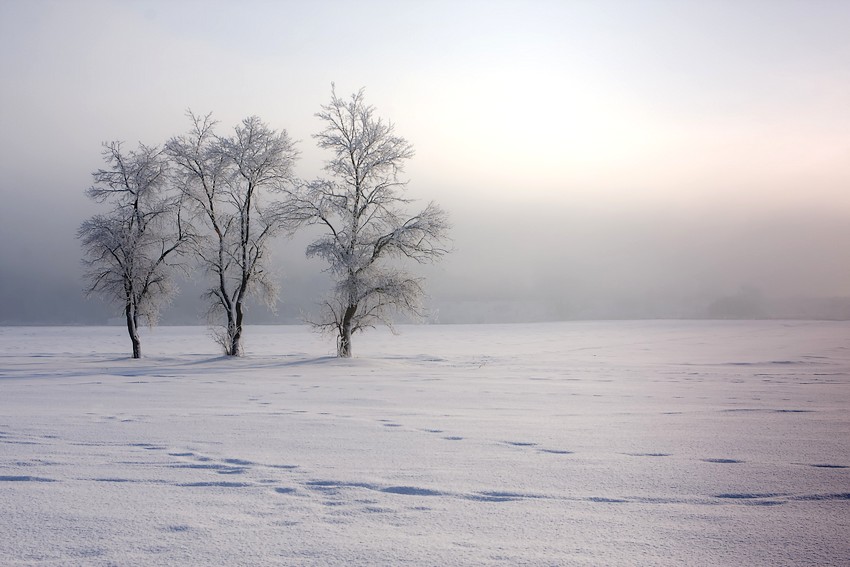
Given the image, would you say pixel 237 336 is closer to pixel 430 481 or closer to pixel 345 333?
pixel 345 333

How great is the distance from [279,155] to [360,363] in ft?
36.1

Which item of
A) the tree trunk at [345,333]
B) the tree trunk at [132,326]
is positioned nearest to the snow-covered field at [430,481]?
the tree trunk at [345,333]

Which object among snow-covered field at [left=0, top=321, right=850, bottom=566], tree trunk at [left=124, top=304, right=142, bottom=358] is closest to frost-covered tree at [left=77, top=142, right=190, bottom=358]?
tree trunk at [left=124, top=304, right=142, bottom=358]

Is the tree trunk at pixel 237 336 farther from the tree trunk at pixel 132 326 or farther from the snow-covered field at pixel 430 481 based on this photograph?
the snow-covered field at pixel 430 481

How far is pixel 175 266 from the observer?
93.1 feet

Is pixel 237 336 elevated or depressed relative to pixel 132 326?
depressed

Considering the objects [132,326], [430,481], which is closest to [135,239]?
[132,326]

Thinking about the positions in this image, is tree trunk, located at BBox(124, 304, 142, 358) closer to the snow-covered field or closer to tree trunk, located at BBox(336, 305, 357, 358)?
tree trunk, located at BBox(336, 305, 357, 358)

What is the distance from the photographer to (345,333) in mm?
26562

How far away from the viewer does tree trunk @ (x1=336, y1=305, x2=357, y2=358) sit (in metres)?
26.2

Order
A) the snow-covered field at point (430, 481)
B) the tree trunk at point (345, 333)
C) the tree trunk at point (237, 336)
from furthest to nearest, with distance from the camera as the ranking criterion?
the tree trunk at point (237, 336), the tree trunk at point (345, 333), the snow-covered field at point (430, 481)

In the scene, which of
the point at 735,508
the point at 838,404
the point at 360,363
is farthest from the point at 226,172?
the point at 735,508

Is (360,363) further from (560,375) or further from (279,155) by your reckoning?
(279,155)

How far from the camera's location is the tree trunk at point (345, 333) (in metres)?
26.2
